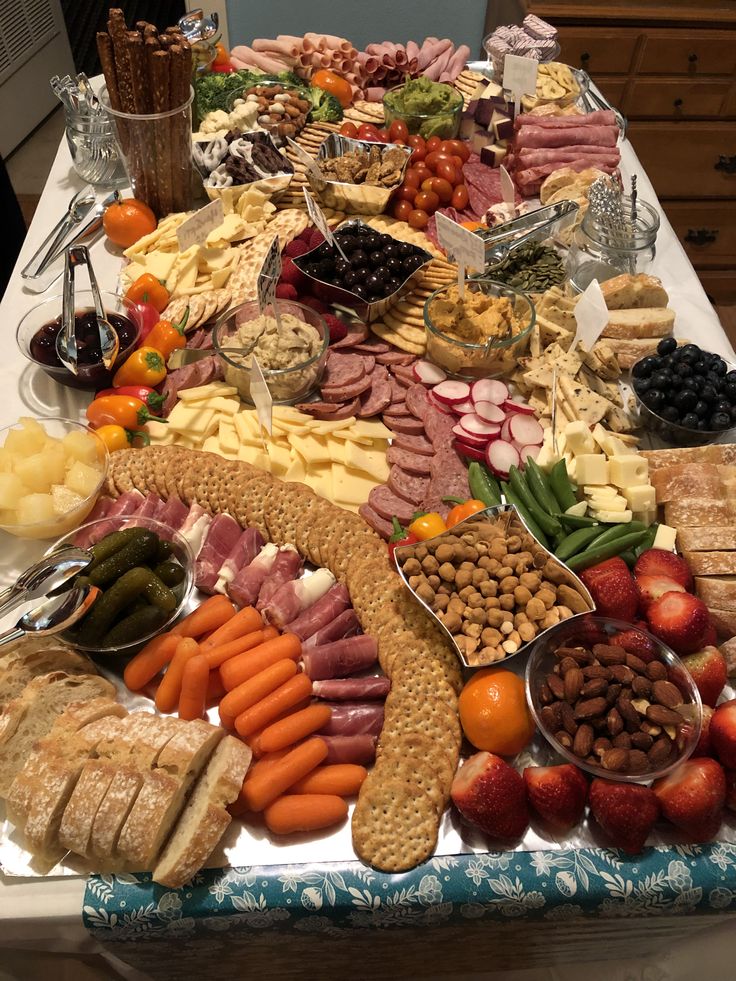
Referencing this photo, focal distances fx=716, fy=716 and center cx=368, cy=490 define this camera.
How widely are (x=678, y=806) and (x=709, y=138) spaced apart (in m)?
3.97

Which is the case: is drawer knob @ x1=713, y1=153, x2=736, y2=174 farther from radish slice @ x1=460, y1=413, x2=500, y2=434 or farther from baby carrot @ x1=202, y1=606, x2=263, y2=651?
baby carrot @ x1=202, y1=606, x2=263, y2=651

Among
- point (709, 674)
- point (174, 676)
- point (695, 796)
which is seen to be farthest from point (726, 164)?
point (174, 676)

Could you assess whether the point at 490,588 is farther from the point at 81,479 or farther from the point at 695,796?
the point at 81,479

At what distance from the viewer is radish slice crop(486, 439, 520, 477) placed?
1.72m

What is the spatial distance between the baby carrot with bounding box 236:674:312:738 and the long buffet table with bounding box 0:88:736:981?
226 mm

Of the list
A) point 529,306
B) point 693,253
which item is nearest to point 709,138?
point 693,253

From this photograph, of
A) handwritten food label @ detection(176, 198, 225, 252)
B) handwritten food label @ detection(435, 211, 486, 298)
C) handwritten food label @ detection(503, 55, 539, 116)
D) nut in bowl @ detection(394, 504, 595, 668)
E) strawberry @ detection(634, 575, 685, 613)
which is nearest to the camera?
nut in bowl @ detection(394, 504, 595, 668)

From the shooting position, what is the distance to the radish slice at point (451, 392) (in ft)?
6.11

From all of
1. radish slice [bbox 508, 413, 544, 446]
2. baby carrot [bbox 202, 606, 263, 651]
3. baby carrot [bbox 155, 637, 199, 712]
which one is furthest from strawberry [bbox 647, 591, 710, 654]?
baby carrot [bbox 155, 637, 199, 712]

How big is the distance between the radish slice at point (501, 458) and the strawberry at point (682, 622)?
0.49 m

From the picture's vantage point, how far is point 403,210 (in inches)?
97.3

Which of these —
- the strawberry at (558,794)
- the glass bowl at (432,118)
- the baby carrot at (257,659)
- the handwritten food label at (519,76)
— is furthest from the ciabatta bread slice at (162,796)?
the handwritten food label at (519,76)

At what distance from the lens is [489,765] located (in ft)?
3.92

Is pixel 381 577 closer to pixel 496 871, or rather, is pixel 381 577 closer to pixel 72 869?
pixel 496 871
